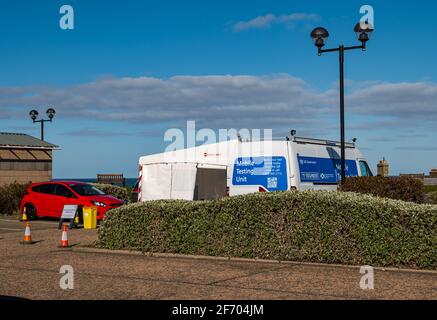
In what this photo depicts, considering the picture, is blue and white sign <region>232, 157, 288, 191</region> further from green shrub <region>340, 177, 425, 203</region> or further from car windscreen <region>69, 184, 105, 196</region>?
car windscreen <region>69, 184, 105, 196</region>

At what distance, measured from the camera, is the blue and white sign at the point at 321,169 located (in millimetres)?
17625

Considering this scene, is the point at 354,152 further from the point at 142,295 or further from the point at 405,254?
the point at 142,295

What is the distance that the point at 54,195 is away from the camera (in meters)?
23.0

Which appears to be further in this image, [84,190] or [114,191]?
[114,191]

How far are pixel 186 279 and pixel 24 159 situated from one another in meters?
24.9

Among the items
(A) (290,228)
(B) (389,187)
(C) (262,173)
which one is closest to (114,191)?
(C) (262,173)

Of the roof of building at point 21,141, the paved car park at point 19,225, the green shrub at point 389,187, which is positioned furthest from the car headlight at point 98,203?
the roof of building at point 21,141

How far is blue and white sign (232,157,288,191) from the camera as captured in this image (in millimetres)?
17328

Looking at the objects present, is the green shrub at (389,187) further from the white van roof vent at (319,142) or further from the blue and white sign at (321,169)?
the white van roof vent at (319,142)

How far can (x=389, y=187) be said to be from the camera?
16.1 meters

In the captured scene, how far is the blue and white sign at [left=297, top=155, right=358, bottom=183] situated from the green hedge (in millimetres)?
4992

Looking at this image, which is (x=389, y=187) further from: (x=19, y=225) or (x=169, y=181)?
(x=19, y=225)
